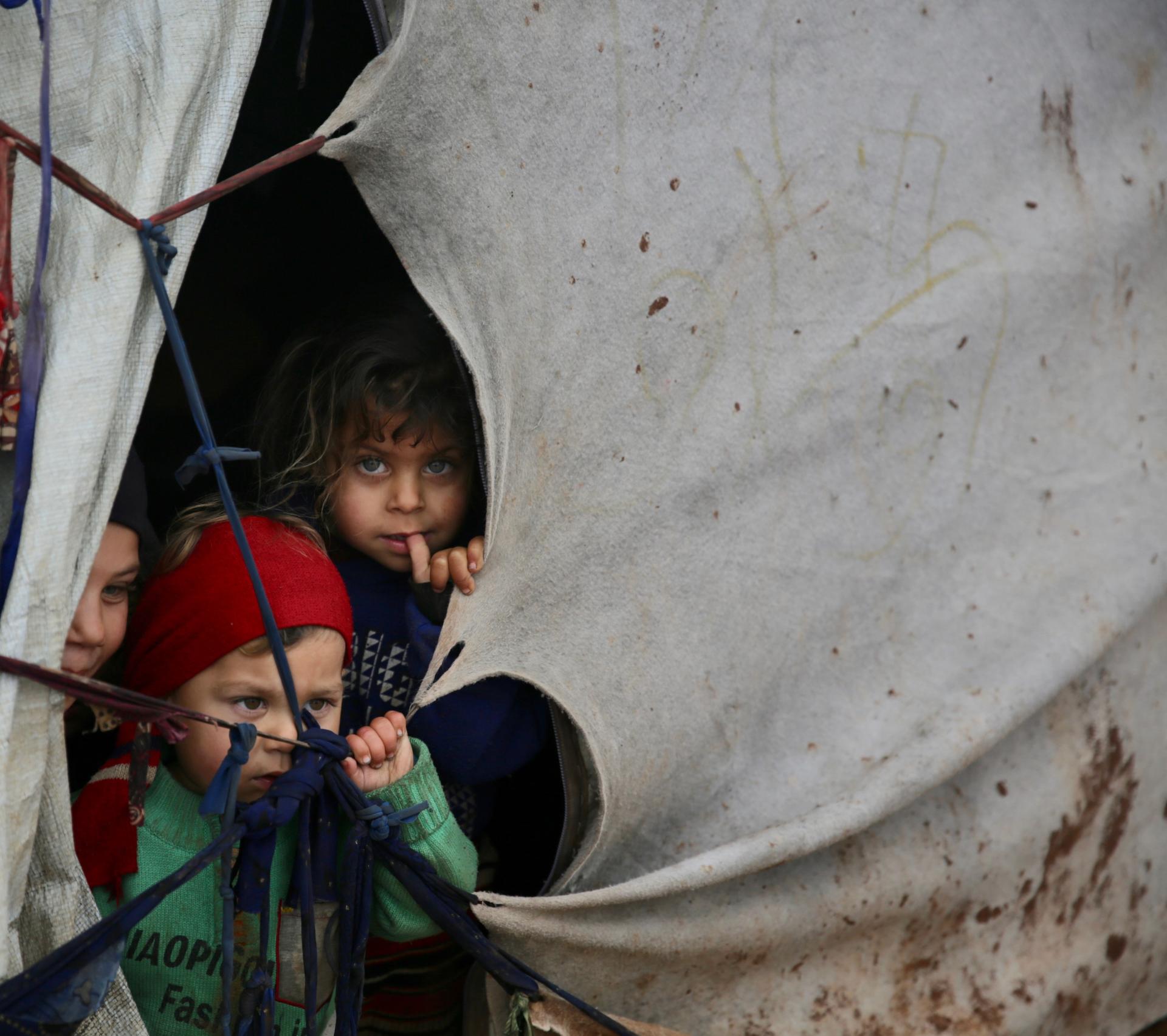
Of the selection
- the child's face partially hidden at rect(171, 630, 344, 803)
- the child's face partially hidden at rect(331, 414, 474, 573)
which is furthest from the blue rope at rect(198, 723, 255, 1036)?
the child's face partially hidden at rect(331, 414, 474, 573)

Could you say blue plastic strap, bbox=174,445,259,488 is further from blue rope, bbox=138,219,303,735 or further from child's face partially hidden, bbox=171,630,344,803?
child's face partially hidden, bbox=171,630,344,803

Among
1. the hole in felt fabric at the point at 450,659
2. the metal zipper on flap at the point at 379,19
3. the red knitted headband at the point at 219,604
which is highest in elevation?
the metal zipper on flap at the point at 379,19

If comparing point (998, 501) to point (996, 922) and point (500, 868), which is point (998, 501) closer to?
point (996, 922)

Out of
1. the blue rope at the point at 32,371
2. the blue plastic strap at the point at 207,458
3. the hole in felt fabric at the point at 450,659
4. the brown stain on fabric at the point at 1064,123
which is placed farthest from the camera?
the brown stain on fabric at the point at 1064,123

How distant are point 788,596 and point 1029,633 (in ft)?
1.09

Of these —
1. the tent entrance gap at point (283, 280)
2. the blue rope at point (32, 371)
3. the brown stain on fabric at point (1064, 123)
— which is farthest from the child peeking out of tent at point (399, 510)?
the brown stain on fabric at point (1064, 123)

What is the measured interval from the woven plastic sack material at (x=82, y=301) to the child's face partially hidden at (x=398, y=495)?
50cm

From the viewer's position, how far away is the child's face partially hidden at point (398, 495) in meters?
1.44

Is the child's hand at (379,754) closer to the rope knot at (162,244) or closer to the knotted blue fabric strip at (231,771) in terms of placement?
the knotted blue fabric strip at (231,771)

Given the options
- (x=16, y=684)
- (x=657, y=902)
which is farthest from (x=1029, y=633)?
(x=16, y=684)

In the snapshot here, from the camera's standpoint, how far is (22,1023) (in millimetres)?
803

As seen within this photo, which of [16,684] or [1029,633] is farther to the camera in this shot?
[1029,633]

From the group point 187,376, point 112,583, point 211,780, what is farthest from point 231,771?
point 187,376

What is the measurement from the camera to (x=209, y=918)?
114 centimetres
